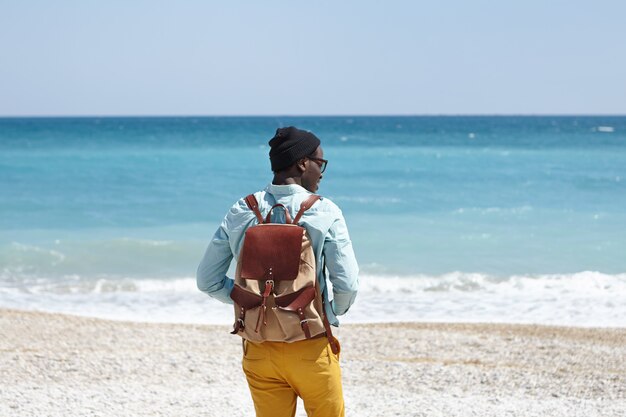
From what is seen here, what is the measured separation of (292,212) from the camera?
3.06 metres

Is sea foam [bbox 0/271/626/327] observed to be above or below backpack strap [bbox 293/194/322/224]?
below

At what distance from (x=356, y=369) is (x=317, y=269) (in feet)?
13.4

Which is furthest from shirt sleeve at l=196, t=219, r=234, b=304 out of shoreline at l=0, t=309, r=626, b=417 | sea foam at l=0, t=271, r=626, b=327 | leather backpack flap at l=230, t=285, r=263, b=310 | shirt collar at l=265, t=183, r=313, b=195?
sea foam at l=0, t=271, r=626, b=327

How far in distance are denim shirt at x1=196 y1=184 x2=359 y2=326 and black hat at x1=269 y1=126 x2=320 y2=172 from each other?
10cm

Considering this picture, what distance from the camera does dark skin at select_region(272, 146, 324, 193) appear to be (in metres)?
3.11

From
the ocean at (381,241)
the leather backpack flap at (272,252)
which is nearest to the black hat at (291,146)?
the leather backpack flap at (272,252)

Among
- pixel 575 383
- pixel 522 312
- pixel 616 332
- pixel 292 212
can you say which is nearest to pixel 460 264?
pixel 522 312

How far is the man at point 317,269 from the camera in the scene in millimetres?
3002

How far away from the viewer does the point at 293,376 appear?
121 inches

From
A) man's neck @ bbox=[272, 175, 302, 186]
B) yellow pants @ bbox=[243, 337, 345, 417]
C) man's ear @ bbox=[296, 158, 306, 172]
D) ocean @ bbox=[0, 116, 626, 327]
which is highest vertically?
man's ear @ bbox=[296, 158, 306, 172]

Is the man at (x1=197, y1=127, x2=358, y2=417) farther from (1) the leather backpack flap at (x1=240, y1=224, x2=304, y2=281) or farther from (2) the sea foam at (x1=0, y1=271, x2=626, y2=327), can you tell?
(2) the sea foam at (x1=0, y1=271, x2=626, y2=327)

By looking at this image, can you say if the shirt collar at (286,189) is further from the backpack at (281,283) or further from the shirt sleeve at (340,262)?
the shirt sleeve at (340,262)

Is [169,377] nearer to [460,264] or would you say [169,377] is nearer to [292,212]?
[292,212]

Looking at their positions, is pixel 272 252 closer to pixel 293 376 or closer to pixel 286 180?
pixel 286 180
